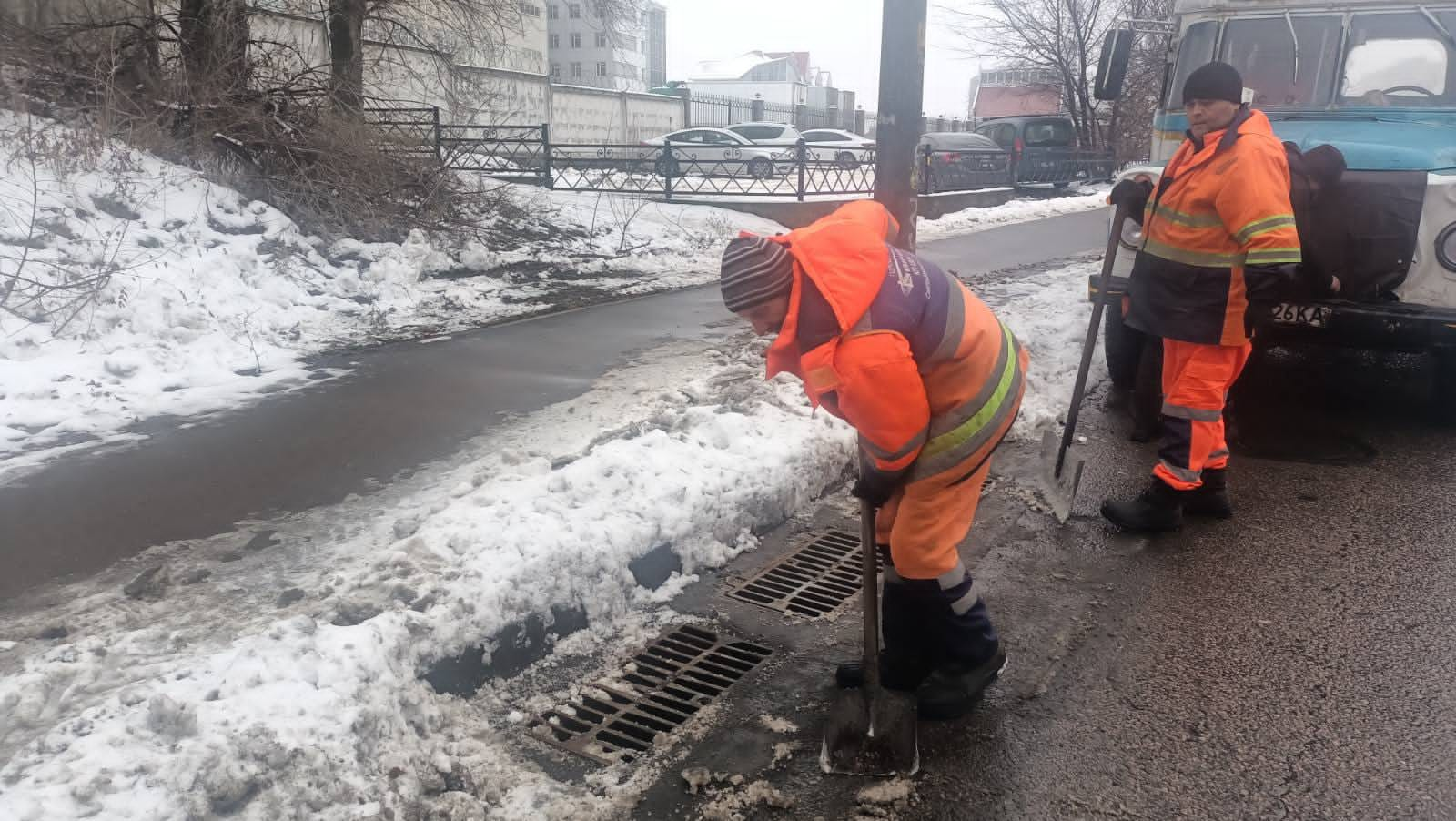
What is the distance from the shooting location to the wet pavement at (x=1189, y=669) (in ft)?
8.64

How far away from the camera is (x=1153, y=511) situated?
14.2ft

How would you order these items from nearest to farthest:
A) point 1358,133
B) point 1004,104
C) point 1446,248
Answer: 1. point 1446,248
2. point 1358,133
3. point 1004,104

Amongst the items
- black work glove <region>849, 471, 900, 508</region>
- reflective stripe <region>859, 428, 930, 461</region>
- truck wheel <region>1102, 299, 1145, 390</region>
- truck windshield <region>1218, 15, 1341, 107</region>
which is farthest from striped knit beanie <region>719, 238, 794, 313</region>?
truck windshield <region>1218, 15, 1341, 107</region>

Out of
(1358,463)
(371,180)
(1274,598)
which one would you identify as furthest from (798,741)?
(371,180)

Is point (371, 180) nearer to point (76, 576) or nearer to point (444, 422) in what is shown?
point (444, 422)

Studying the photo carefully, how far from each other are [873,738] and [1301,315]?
424 cm

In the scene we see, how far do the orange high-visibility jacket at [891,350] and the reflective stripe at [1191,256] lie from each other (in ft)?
5.95

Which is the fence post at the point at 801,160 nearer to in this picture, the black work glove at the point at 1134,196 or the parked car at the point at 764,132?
the parked car at the point at 764,132

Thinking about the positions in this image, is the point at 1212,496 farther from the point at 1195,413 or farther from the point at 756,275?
the point at 756,275

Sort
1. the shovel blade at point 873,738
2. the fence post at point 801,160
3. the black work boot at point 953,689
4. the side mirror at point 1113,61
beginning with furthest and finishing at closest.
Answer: the fence post at point 801,160
the side mirror at point 1113,61
the black work boot at point 953,689
the shovel blade at point 873,738

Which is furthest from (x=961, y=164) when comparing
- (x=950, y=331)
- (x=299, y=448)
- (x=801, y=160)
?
(x=950, y=331)

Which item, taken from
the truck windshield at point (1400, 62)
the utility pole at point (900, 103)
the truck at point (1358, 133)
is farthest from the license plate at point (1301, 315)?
the utility pole at point (900, 103)

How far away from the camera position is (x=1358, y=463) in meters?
5.23

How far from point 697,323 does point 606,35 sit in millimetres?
9069
